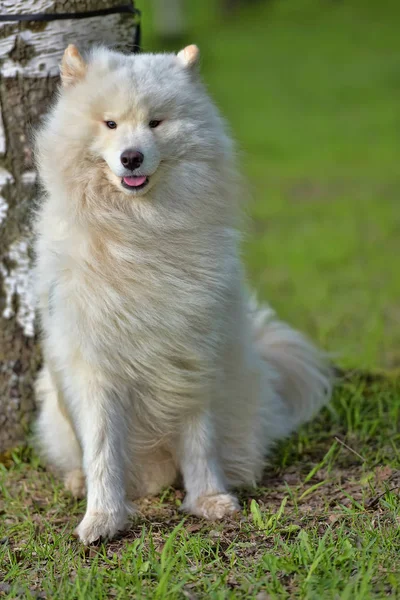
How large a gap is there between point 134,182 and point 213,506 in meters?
1.33

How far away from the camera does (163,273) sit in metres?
3.31

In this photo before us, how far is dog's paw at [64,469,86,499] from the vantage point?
375 centimetres

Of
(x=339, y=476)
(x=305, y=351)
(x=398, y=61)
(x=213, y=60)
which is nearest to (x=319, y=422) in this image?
(x=305, y=351)

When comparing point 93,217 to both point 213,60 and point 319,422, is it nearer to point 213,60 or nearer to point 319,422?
point 319,422

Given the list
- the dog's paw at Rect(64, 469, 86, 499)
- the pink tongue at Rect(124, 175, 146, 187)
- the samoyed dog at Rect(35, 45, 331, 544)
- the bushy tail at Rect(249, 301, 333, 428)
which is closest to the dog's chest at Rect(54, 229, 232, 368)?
the samoyed dog at Rect(35, 45, 331, 544)

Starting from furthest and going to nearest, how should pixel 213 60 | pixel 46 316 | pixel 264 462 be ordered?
pixel 213 60
pixel 264 462
pixel 46 316

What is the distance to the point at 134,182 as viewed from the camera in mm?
3123

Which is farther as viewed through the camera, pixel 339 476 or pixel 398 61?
pixel 398 61

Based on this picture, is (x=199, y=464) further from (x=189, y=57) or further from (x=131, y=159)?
(x=189, y=57)

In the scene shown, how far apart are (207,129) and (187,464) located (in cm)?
137

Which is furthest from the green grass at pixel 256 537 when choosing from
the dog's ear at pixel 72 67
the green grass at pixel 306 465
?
the dog's ear at pixel 72 67

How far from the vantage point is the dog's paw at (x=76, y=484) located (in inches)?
147

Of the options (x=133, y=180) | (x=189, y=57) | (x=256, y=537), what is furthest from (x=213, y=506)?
(x=189, y=57)

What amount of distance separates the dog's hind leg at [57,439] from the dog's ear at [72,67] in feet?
4.05
